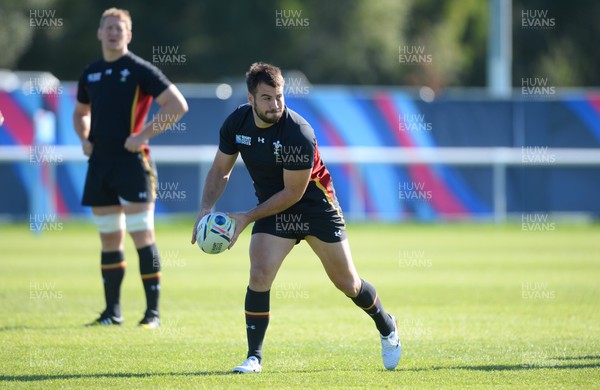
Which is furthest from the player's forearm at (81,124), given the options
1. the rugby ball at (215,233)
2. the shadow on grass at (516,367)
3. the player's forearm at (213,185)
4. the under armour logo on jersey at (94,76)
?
the shadow on grass at (516,367)

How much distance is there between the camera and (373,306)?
7.53m

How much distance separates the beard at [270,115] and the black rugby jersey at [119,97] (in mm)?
2622

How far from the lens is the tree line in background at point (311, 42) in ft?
161

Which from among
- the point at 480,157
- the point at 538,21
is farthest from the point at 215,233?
the point at 538,21

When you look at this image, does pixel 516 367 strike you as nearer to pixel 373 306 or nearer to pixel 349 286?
pixel 373 306

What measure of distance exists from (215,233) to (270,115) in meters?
0.92

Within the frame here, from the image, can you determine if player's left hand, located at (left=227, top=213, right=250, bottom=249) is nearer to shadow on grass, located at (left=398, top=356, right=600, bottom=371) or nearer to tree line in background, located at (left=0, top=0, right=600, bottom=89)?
shadow on grass, located at (left=398, top=356, right=600, bottom=371)

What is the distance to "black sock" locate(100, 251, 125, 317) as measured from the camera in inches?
377

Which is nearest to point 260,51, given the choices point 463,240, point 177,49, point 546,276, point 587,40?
point 177,49

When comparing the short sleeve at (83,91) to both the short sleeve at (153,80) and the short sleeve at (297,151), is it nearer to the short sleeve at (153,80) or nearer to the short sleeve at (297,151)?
the short sleeve at (153,80)

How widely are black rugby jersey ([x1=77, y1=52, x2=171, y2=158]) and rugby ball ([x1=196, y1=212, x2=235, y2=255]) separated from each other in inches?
105

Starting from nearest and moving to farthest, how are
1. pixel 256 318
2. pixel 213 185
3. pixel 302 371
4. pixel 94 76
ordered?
pixel 302 371, pixel 256 318, pixel 213 185, pixel 94 76

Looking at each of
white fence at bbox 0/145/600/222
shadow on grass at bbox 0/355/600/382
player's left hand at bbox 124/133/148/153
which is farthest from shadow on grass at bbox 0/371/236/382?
white fence at bbox 0/145/600/222

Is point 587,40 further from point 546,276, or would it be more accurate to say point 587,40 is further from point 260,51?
point 546,276
